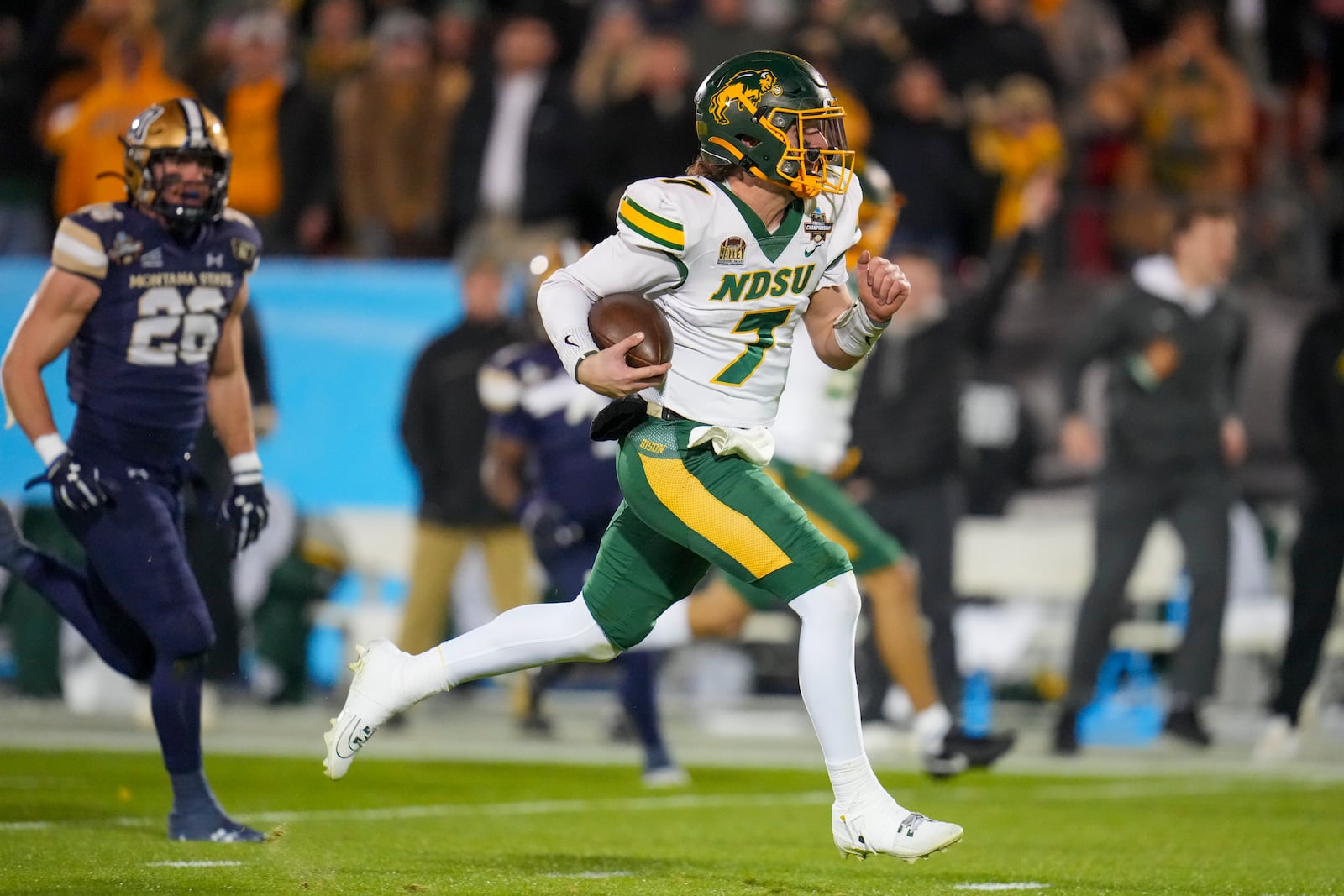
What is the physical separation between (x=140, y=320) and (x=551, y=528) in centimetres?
331

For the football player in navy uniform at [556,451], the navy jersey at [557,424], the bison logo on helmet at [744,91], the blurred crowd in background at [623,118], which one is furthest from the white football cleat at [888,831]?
the blurred crowd in background at [623,118]

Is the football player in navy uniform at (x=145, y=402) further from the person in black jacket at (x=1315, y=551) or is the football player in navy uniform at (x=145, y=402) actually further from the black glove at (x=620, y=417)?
the person in black jacket at (x=1315, y=551)

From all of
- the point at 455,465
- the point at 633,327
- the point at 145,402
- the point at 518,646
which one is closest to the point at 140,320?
the point at 145,402

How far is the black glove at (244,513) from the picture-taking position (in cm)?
580

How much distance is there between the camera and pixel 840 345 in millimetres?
5230

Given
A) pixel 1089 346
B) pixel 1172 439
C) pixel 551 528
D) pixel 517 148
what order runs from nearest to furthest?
pixel 551 528
pixel 1172 439
pixel 1089 346
pixel 517 148

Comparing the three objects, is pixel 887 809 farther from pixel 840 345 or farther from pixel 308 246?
pixel 308 246

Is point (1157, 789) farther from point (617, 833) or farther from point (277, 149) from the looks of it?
point (277, 149)

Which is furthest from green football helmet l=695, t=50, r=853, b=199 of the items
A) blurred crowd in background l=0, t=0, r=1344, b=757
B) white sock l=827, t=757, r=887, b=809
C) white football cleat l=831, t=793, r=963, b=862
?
blurred crowd in background l=0, t=0, r=1344, b=757

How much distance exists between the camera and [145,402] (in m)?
5.70

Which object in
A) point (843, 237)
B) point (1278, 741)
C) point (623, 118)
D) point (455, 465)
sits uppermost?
point (623, 118)

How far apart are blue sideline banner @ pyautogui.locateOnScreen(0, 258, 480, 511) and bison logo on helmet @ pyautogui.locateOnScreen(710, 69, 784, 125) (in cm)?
585

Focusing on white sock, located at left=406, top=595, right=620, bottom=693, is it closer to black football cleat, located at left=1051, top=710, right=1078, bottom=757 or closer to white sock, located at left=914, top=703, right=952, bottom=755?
white sock, located at left=914, top=703, right=952, bottom=755

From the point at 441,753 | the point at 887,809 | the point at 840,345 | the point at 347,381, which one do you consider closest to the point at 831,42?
the point at 347,381
